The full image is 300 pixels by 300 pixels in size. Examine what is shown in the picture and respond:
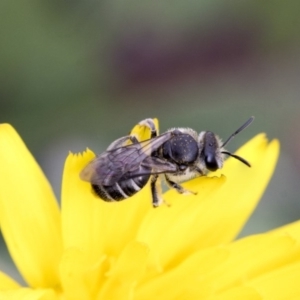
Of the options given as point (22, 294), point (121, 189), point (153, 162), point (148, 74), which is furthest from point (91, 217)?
point (148, 74)

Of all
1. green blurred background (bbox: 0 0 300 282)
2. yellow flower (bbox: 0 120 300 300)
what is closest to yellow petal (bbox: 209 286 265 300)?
yellow flower (bbox: 0 120 300 300)

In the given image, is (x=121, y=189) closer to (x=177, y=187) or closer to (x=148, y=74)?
(x=177, y=187)

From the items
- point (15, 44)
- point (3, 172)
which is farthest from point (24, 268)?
point (15, 44)

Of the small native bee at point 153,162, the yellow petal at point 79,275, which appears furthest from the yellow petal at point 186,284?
the small native bee at point 153,162

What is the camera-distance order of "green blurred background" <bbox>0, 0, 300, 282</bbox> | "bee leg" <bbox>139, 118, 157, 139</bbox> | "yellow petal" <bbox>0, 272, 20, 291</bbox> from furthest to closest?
"green blurred background" <bbox>0, 0, 300, 282</bbox>
"bee leg" <bbox>139, 118, 157, 139</bbox>
"yellow petal" <bbox>0, 272, 20, 291</bbox>

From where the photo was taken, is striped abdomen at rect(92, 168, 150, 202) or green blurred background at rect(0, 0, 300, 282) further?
green blurred background at rect(0, 0, 300, 282)

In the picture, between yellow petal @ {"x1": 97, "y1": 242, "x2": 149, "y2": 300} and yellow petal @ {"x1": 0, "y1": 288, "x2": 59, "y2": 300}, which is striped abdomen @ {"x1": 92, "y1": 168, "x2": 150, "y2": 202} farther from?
yellow petal @ {"x1": 0, "y1": 288, "x2": 59, "y2": 300}

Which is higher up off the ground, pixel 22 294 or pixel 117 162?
pixel 117 162
